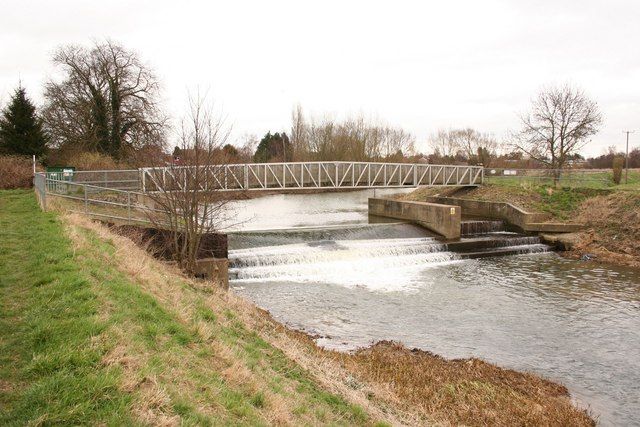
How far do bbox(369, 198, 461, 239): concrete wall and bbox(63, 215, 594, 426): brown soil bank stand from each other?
17161mm

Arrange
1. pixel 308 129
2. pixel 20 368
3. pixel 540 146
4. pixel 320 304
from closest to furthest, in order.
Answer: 1. pixel 20 368
2. pixel 320 304
3. pixel 540 146
4. pixel 308 129

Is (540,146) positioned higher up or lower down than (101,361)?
higher up

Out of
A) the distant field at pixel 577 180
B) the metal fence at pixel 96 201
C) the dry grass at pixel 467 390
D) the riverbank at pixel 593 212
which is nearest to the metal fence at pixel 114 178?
the metal fence at pixel 96 201

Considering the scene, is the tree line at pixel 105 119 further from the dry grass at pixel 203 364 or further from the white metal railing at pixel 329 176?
the dry grass at pixel 203 364

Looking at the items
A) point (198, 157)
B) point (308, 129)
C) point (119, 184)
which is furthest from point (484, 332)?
point (308, 129)

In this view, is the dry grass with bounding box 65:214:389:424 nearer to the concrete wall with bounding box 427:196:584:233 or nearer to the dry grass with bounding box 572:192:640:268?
the dry grass with bounding box 572:192:640:268

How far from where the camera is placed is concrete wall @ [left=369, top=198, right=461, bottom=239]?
2772 centimetres

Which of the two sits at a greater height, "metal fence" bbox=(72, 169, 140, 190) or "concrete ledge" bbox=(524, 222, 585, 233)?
"metal fence" bbox=(72, 169, 140, 190)

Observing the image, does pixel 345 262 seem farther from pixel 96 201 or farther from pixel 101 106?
pixel 101 106

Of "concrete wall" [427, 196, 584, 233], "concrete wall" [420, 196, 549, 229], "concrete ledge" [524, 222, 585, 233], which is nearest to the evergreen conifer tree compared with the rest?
"concrete wall" [420, 196, 549, 229]

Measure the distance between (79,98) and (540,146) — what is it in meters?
38.2

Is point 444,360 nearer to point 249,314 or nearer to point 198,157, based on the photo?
point 249,314

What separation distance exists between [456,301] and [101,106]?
36.4 meters

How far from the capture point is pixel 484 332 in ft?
43.8
